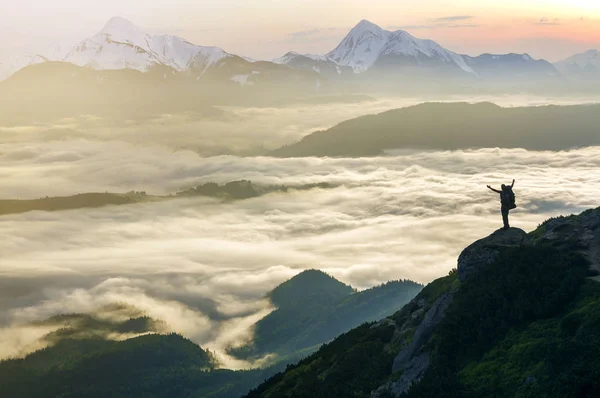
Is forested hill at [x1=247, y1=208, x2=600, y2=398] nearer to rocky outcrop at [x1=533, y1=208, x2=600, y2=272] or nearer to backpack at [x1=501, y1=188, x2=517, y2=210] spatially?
rocky outcrop at [x1=533, y1=208, x2=600, y2=272]

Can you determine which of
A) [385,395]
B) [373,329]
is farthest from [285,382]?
[385,395]

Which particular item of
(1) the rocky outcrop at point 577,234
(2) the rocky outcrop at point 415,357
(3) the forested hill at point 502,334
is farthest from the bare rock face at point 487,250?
(2) the rocky outcrop at point 415,357

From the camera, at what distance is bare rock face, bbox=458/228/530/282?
278ft

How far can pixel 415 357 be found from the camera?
77.1 metres

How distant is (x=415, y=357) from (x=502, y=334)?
13.4m

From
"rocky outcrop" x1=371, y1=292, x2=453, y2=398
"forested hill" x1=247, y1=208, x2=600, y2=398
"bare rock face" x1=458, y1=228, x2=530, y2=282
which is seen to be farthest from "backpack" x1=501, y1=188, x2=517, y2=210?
"rocky outcrop" x1=371, y1=292, x2=453, y2=398

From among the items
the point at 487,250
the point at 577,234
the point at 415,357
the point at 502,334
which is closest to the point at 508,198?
the point at 487,250

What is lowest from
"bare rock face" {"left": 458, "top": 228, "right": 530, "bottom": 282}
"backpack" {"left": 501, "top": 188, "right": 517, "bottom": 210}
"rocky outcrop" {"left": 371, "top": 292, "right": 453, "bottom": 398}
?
"rocky outcrop" {"left": 371, "top": 292, "right": 453, "bottom": 398}

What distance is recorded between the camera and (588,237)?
82.6 metres

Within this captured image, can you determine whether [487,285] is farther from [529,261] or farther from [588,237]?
[588,237]

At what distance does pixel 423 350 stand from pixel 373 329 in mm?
29594

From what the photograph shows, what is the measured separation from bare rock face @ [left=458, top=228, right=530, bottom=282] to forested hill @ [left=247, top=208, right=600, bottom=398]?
161 mm

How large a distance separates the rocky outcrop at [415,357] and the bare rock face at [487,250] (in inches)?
207

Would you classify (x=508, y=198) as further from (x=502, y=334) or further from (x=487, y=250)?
(x=502, y=334)
